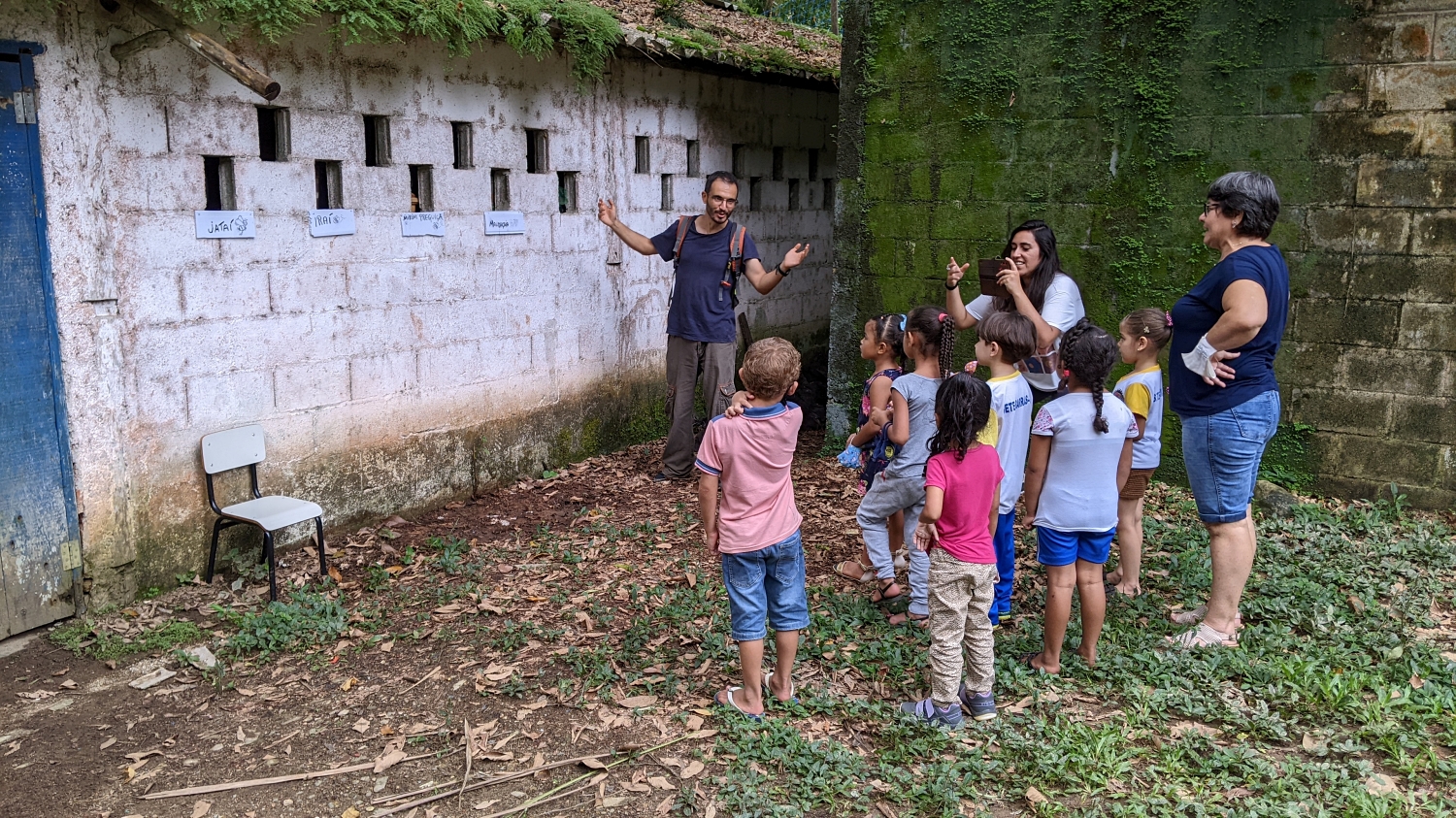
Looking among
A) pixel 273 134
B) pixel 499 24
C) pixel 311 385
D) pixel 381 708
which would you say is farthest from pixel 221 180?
pixel 381 708

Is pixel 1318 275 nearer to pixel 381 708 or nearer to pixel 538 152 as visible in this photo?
pixel 538 152

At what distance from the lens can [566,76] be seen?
773cm

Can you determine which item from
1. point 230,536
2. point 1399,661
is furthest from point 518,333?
point 1399,661

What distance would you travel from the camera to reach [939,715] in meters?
4.22

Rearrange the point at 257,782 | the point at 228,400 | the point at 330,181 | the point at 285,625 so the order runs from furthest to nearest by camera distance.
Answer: the point at 330,181 → the point at 228,400 → the point at 285,625 → the point at 257,782

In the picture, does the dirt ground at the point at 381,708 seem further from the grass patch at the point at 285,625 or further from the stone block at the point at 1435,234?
the stone block at the point at 1435,234

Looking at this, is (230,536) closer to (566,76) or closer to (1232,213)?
(566,76)

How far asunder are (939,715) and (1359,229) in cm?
452

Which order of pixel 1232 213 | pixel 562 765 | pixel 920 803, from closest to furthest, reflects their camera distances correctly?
pixel 920 803 < pixel 562 765 < pixel 1232 213

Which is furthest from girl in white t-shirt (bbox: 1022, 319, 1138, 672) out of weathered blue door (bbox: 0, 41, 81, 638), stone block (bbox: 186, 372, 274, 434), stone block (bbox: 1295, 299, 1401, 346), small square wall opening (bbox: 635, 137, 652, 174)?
small square wall opening (bbox: 635, 137, 652, 174)

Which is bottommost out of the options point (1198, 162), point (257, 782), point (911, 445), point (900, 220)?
point (257, 782)

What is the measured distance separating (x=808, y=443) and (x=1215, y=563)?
15.0 ft


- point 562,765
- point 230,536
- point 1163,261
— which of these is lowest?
point 562,765

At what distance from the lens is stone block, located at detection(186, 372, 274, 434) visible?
18.1 ft
